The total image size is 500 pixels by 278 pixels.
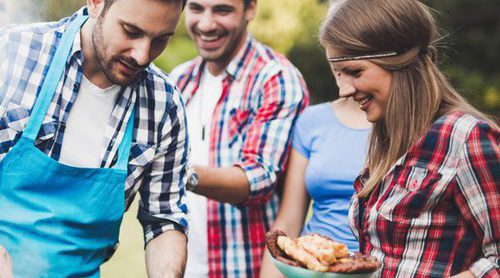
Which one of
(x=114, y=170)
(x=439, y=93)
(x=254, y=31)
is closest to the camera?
(x=439, y=93)

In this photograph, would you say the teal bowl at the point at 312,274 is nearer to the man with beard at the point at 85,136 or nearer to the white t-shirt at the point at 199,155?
the man with beard at the point at 85,136

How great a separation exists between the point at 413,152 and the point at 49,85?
119cm

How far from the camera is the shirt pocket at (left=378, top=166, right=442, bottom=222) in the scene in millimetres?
2096

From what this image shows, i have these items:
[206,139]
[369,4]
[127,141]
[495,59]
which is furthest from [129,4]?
[495,59]

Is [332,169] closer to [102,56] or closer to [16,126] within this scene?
[102,56]

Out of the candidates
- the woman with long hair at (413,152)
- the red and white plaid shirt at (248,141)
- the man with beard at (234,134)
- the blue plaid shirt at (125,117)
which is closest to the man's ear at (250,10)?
the man with beard at (234,134)

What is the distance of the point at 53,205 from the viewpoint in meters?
2.29

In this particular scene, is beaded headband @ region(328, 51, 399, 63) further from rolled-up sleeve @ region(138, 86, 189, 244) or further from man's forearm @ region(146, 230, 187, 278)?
man's forearm @ region(146, 230, 187, 278)

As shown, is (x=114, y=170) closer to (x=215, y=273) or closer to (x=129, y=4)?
(x=129, y=4)

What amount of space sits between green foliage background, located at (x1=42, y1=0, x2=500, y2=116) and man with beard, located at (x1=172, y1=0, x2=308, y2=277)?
7720 mm

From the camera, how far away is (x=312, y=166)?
3072 mm

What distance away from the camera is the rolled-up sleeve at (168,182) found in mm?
2631

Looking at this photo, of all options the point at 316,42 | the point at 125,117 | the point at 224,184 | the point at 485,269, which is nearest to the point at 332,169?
the point at 224,184

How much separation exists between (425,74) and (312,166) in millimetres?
913
